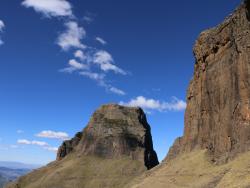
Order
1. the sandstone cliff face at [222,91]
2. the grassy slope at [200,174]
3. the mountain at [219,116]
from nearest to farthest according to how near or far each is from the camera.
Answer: the grassy slope at [200,174] < the mountain at [219,116] < the sandstone cliff face at [222,91]

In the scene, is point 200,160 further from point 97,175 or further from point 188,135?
point 97,175

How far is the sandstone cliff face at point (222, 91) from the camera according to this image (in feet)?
333

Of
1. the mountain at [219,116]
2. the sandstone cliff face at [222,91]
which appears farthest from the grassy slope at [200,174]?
the sandstone cliff face at [222,91]

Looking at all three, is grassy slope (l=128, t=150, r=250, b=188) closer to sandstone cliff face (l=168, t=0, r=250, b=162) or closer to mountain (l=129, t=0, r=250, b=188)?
mountain (l=129, t=0, r=250, b=188)

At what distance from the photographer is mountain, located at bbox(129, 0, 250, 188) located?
93.8 metres

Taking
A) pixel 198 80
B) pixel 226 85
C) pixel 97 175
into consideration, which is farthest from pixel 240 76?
pixel 97 175

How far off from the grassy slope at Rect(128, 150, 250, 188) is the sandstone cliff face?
4521mm

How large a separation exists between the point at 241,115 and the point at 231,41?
2178 centimetres

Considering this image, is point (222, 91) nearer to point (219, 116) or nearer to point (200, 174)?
point (219, 116)

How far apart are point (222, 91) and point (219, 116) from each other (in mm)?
6937

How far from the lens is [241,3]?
349 feet

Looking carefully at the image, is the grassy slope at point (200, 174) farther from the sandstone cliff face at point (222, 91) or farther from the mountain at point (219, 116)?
the sandstone cliff face at point (222, 91)

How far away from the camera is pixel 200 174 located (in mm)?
96438

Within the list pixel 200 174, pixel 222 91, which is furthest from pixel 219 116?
pixel 200 174
